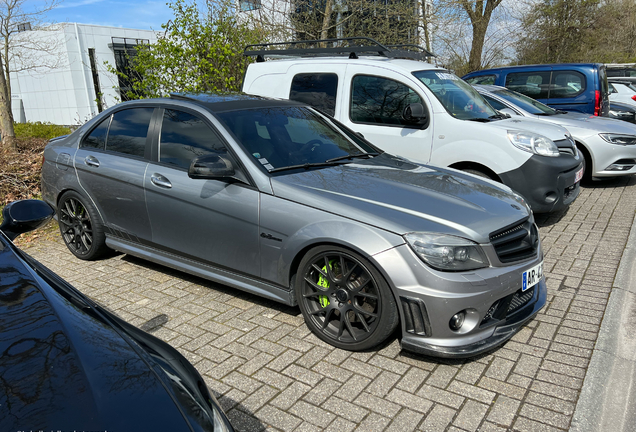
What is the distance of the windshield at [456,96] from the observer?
21.2 feet

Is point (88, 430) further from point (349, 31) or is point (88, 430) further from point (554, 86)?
point (349, 31)

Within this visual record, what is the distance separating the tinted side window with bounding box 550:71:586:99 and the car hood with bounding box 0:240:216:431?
10.9 metres

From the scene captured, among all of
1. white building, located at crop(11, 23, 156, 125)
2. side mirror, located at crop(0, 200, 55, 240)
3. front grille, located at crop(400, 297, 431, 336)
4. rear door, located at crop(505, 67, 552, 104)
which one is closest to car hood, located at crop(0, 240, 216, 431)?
side mirror, located at crop(0, 200, 55, 240)

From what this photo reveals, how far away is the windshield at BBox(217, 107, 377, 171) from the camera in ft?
13.6

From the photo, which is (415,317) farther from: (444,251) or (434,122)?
(434,122)

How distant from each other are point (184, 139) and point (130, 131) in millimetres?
771

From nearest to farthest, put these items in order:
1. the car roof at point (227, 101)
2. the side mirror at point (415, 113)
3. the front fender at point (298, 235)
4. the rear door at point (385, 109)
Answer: the front fender at point (298, 235), the car roof at point (227, 101), the side mirror at point (415, 113), the rear door at point (385, 109)

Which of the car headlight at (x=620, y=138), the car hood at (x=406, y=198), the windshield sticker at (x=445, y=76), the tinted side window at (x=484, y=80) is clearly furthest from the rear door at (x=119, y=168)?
the tinted side window at (x=484, y=80)

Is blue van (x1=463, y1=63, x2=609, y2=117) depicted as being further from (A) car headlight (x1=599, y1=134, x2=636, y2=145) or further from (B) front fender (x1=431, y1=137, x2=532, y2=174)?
(B) front fender (x1=431, y1=137, x2=532, y2=174)

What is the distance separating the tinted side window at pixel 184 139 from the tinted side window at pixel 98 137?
Answer: 2.91 ft

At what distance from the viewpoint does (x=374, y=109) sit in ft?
21.6

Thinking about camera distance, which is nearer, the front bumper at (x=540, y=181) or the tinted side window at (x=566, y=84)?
the front bumper at (x=540, y=181)

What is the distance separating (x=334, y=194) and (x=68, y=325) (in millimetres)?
2070

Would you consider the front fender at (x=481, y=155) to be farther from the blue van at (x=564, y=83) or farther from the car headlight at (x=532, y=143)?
the blue van at (x=564, y=83)
